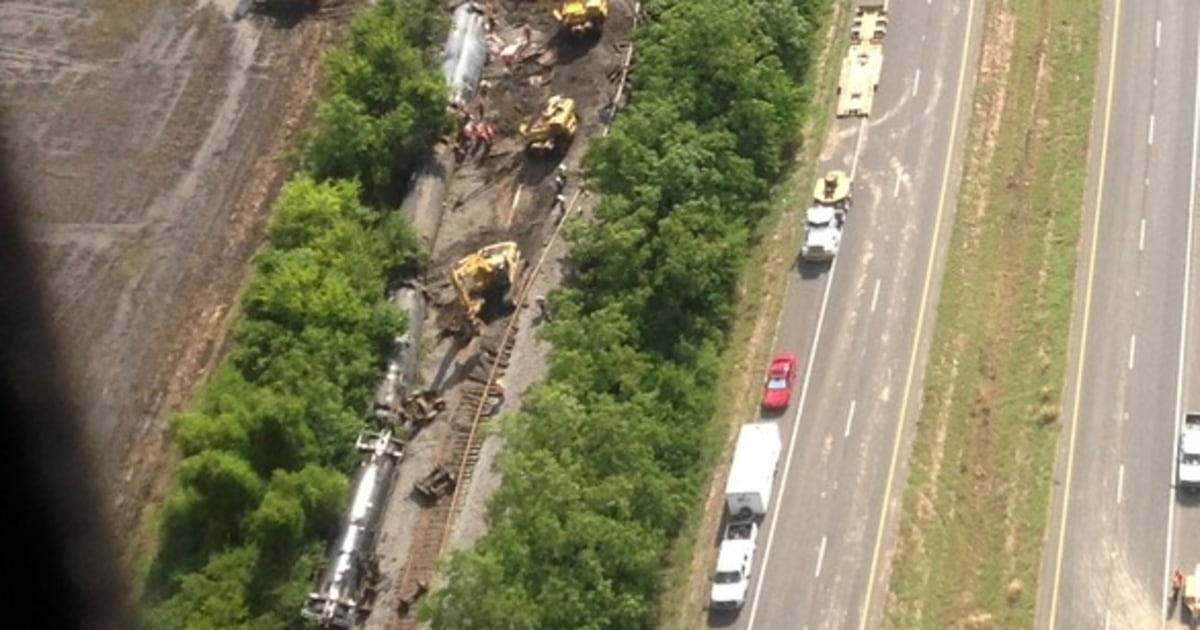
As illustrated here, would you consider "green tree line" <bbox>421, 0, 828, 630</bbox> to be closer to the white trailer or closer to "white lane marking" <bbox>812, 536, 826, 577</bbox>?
the white trailer

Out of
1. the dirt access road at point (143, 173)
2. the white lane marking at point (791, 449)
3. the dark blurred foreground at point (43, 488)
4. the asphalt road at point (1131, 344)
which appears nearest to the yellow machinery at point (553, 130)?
the dirt access road at point (143, 173)

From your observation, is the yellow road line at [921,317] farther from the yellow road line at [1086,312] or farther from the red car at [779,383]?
the yellow road line at [1086,312]

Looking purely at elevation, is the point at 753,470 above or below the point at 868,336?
below

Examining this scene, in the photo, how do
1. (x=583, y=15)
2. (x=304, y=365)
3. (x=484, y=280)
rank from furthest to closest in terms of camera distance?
(x=583, y=15), (x=484, y=280), (x=304, y=365)

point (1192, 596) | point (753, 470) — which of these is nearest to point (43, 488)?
point (753, 470)

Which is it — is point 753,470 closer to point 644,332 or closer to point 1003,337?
point 644,332

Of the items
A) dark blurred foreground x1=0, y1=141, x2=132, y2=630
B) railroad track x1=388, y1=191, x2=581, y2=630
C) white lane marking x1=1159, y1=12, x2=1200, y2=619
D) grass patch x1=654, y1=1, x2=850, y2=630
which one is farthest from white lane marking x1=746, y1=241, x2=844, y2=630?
dark blurred foreground x1=0, y1=141, x2=132, y2=630
